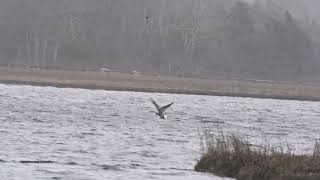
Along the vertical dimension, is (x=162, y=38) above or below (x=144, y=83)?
above

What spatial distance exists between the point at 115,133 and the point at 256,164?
17.7m

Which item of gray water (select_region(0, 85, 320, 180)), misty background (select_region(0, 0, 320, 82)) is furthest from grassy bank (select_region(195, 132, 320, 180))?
misty background (select_region(0, 0, 320, 82))

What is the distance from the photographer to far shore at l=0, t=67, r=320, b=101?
98188mm

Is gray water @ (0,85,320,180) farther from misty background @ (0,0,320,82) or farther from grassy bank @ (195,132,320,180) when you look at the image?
misty background @ (0,0,320,82)

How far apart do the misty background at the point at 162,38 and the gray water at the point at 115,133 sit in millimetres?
61250

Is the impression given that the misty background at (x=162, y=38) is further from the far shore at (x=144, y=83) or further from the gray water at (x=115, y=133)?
the gray water at (x=115, y=133)

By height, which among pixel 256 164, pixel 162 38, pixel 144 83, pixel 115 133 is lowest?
pixel 144 83

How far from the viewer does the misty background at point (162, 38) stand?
472 feet

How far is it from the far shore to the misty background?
21.5 meters

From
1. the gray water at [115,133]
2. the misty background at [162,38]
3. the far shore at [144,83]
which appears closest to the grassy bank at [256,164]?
the gray water at [115,133]

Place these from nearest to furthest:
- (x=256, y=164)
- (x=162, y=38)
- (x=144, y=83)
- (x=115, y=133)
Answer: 1. (x=256, y=164)
2. (x=115, y=133)
3. (x=144, y=83)
4. (x=162, y=38)

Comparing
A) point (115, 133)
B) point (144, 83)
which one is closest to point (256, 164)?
point (115, 133)

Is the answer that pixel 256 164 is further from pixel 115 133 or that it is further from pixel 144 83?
pixel 144 83

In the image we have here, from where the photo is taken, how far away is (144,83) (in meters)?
104
